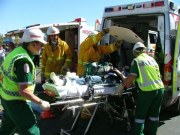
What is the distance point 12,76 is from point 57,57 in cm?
334

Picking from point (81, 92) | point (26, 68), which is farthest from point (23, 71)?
point (81, 92)

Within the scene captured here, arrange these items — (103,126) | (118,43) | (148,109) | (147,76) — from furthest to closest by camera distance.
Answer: (118,43), (103,126), (148,109), (147,76)

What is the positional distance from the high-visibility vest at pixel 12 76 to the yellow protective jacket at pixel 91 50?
114 inches

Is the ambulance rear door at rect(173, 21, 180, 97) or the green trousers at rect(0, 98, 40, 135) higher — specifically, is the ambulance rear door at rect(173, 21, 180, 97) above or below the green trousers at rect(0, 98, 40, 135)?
above

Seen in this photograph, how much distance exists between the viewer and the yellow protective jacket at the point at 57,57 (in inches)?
263

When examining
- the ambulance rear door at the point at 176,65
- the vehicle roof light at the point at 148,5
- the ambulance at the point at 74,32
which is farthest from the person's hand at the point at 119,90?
the ambulance at the point at 74,32

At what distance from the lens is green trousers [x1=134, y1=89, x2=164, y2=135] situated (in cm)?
477

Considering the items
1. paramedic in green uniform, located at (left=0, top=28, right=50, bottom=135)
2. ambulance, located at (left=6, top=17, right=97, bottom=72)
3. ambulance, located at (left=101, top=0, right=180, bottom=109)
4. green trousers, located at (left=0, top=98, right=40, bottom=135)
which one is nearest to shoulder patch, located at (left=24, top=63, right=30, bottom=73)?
paramedic in green uniform, located at (left=0, top=28, right=50, bottom=135)

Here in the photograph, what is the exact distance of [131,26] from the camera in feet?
23.6

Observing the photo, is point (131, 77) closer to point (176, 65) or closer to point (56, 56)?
point (176, 65)

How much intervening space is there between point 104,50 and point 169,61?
149 centimetres

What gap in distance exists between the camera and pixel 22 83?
10.7ft

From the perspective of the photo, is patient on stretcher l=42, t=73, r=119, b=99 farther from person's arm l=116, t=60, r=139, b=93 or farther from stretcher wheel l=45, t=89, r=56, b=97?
person's arm l=116, t=60, r=139, b=93

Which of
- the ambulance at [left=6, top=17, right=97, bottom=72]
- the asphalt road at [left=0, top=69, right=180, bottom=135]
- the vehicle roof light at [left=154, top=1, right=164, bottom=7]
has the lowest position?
the asphalt road at [left=0, top=69, right=180, bottom=135]
